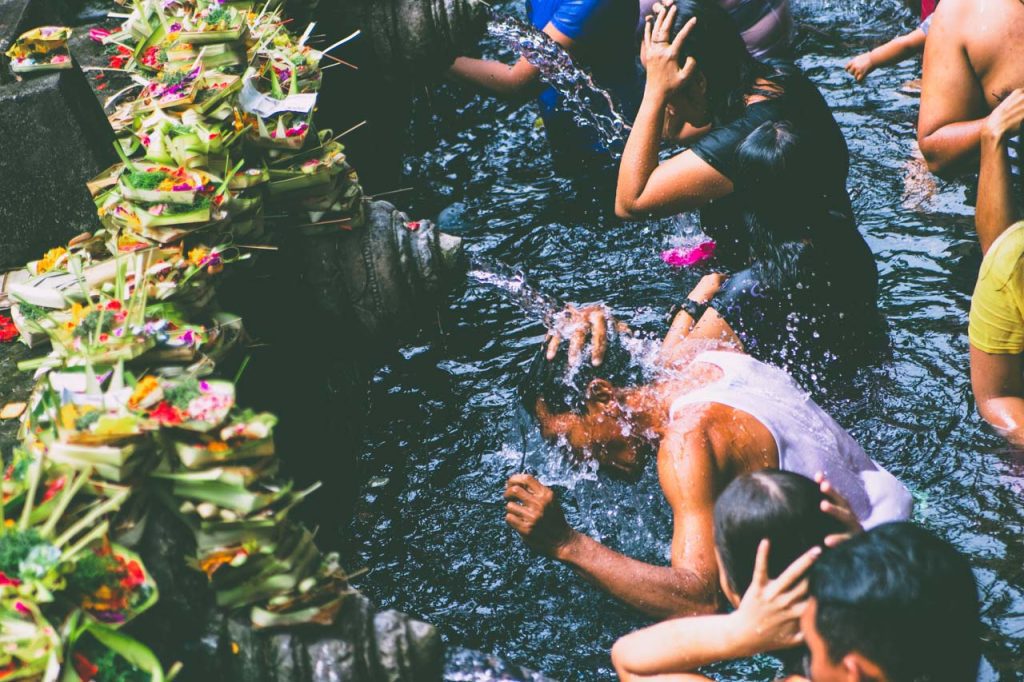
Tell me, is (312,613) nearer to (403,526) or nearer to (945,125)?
(403,526)

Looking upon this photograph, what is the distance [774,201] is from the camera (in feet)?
11.2

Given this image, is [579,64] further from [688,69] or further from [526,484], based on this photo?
[526,484]

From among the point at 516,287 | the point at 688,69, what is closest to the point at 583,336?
the point at 688,69

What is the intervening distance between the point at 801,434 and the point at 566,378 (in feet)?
2.30

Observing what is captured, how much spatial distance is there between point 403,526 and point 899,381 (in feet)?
6.56

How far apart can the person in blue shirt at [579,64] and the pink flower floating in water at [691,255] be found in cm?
81

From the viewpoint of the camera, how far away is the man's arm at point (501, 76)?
5.29m

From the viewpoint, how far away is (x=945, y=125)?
3.82 metres

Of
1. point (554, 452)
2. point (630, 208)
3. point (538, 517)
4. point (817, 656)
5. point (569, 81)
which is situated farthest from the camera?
point (569, 81)

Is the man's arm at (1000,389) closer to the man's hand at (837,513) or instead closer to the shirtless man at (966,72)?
the shirtless man at (966,72)

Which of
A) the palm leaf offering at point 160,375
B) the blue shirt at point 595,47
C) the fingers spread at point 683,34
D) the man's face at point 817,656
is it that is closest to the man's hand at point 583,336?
the palm leaf offering at point 160,375

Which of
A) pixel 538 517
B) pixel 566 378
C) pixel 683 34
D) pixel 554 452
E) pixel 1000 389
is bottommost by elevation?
pixel 554 452

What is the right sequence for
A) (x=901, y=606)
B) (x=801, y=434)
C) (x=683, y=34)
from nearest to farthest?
(x=901, y=606) < (x=801, y=434) < (x=683, y=34)

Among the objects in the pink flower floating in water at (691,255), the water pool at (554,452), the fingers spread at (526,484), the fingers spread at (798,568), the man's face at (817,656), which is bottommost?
the water pool at (554,452)
